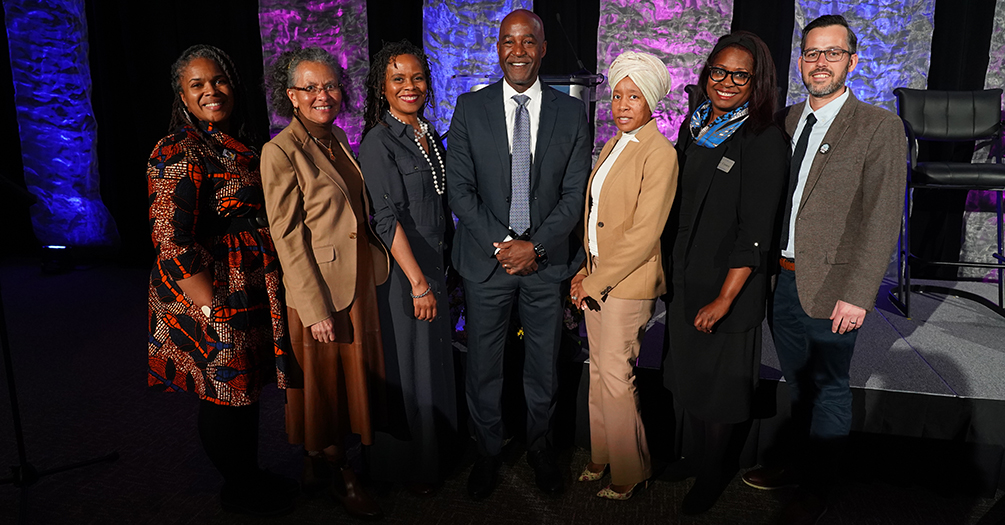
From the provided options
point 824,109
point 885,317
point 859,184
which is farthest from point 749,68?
point 885,317

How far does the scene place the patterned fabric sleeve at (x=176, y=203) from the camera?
66.6 inches

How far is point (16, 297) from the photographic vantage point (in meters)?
4.99

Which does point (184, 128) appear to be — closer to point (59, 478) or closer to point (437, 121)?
point (59, 478)

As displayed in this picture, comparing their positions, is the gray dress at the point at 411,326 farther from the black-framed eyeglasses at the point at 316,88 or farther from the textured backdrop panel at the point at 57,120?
the textured backdrop panel at the point at 57,120

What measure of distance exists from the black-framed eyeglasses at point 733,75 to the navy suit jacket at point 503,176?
47 centimetres

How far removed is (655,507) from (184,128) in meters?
2.05

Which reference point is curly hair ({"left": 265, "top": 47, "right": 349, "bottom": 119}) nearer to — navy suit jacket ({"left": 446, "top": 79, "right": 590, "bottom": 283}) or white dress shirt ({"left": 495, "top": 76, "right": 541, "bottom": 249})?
navy suit jacket ({"left": 446, "top": 79, "right": 590, "bottom": 283})

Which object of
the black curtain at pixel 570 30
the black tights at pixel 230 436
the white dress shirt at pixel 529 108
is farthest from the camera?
the black curtain at pixel 570 30

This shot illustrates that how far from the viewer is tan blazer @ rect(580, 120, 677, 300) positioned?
1.85m

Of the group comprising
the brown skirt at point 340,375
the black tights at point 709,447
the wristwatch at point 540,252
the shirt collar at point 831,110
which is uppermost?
the shirt collar at point 831,110

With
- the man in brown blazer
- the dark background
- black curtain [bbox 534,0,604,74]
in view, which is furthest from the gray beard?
black curtain [bbox 534,0,604,74]

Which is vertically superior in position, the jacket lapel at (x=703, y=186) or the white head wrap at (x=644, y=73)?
the white head wrap at (x=644, y=73)

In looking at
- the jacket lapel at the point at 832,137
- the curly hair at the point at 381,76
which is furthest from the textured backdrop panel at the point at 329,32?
the jacket lapel at the point at 832,137

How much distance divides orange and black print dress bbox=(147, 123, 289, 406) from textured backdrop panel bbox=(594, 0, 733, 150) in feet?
11.3
